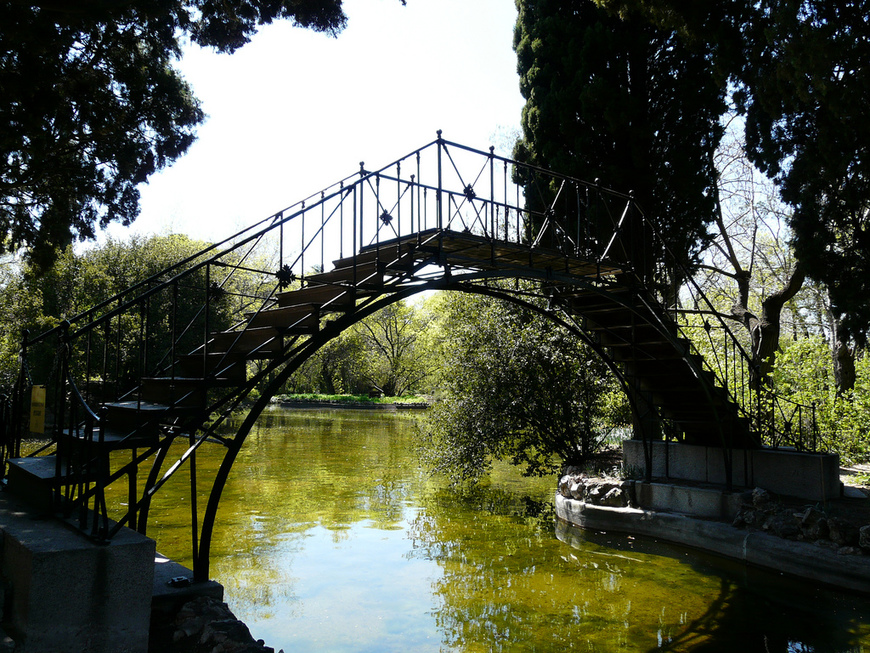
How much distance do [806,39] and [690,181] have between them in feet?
12.7

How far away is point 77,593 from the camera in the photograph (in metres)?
3.74

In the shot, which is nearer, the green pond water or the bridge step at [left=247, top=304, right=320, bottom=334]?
the bridge step at [left=247, top=304, right=320, bottom=334]

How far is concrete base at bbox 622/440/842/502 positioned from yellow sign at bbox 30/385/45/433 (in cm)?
850

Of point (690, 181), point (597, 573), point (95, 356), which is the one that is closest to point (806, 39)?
point (690, 181)

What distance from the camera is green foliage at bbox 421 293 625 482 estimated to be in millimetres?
12188

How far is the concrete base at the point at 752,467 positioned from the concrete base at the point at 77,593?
27.2 ft

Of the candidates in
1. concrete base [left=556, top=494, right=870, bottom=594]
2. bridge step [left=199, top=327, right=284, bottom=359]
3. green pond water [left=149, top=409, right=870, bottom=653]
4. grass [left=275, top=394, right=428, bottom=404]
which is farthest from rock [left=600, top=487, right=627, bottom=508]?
grass [left=275, top=394, right=428, bottom=404]

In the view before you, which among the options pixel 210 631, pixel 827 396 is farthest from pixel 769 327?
pixel 210 631

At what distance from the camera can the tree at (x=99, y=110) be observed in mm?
7781

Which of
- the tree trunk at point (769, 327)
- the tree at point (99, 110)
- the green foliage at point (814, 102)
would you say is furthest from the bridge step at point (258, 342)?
the tree trunk at point (769, 327)

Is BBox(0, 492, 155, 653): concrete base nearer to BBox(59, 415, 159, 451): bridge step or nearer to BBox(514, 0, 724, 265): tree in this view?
BBox(59, 415, 159, 451): bridge step

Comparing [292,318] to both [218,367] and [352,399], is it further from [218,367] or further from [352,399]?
[352,399]

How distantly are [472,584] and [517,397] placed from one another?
5282 millimetres

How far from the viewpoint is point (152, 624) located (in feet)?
14.5
